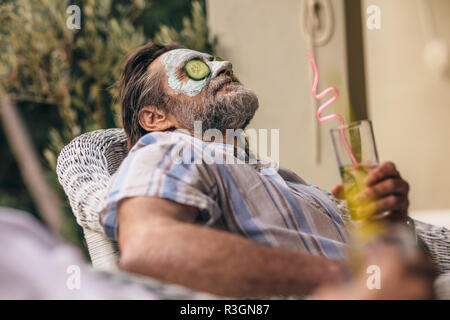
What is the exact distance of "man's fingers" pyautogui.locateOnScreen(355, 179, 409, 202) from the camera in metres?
1.07

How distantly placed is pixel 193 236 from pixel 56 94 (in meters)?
3.61

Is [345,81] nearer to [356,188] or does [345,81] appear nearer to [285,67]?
[285,67]

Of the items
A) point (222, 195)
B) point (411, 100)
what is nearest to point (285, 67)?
point (411, 100)

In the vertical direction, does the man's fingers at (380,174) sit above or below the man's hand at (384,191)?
above

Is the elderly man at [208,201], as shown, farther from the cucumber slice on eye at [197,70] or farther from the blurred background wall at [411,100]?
the blurred background wall at [411,100]

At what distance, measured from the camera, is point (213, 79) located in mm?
1824

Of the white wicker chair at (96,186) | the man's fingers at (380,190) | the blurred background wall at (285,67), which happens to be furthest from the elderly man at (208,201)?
the blurred background wall at (285,67)

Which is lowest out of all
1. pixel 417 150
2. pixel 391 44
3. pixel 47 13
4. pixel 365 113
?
pixel 417 150

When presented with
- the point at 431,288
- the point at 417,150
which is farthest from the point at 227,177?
the point at 417,150

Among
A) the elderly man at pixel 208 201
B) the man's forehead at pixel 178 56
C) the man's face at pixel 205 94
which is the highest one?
the man's forehead at pixel 178 56

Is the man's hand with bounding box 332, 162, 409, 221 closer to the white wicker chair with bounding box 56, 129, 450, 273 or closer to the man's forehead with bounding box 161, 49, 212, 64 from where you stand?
the white wicker chair with bounding box 56, 129, 450, 273

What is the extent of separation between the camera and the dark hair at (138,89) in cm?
192
